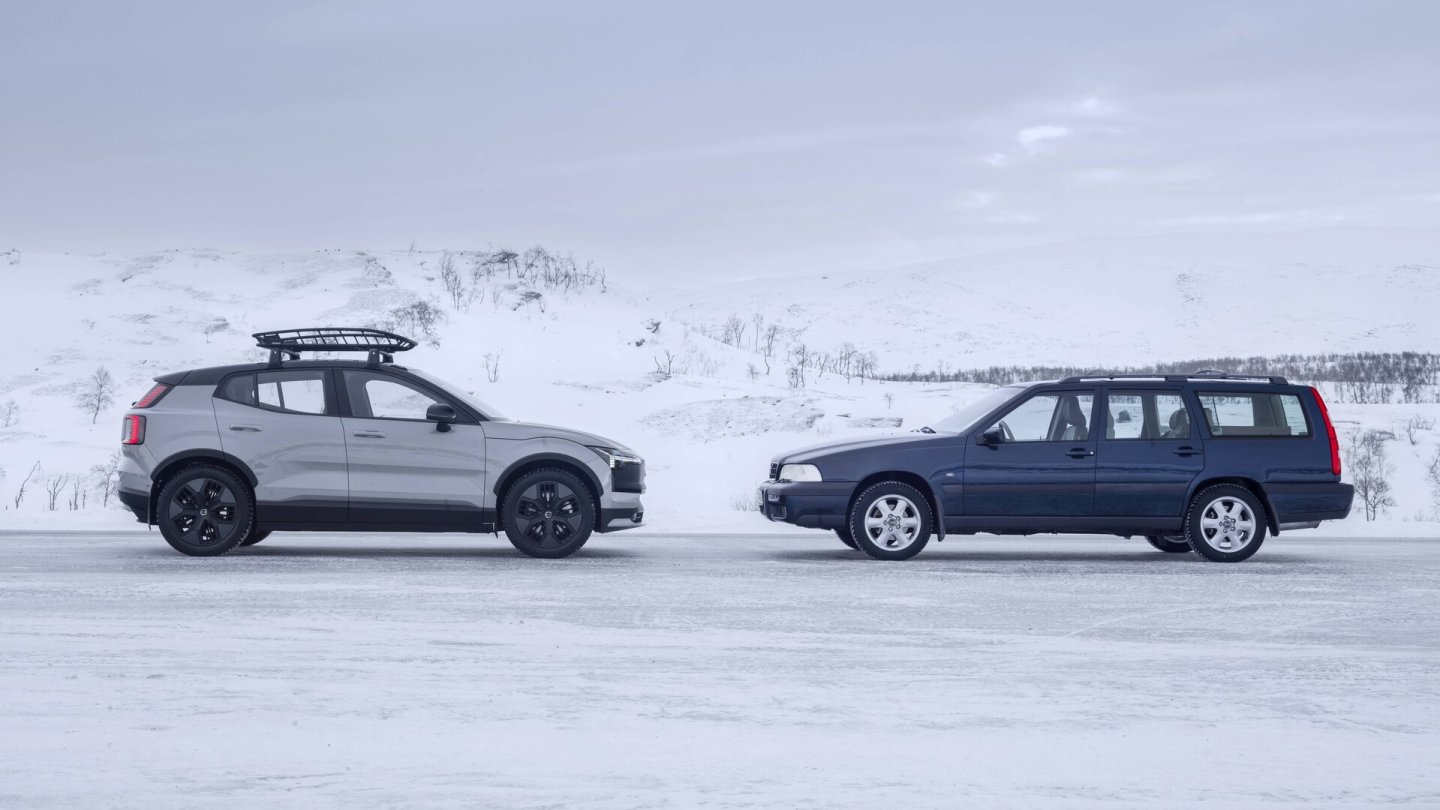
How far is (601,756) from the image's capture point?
17.7ft

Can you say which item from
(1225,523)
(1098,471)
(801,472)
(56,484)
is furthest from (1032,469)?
(56,484)

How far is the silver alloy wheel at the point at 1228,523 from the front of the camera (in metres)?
12.9

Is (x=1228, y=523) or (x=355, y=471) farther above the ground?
(x=355, y=471)

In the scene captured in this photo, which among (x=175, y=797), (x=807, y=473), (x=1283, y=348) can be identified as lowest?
(x=175, y=797)

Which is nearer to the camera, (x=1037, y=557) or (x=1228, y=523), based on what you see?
(x=1228, y=523)

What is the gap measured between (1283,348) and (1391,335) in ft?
36.5

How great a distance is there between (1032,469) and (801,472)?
6.88ft

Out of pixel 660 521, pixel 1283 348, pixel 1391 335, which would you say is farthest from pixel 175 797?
pixel 1391 335

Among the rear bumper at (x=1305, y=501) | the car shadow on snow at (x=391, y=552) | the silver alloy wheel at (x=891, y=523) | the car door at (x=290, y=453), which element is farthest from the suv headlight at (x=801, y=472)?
the rear bumper at (x=1305, y=501)

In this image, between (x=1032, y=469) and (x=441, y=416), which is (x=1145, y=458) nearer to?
(x=1032, y=469)

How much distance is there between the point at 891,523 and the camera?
41.5ft

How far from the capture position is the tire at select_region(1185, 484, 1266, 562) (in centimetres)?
1280

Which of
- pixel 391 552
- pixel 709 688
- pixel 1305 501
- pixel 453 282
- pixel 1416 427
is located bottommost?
pixel 709 688

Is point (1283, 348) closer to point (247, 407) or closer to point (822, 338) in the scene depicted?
point (822, 338)
